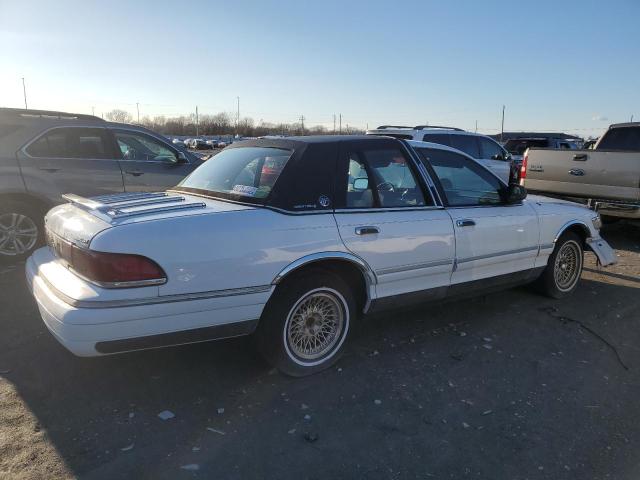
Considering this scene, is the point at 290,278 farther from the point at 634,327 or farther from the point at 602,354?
the point at 634,327

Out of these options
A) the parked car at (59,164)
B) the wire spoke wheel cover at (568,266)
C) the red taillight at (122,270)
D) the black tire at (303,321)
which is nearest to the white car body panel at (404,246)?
the black tire at (303,321)

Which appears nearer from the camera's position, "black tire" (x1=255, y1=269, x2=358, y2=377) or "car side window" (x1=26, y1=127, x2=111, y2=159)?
"black tire" (x1=255, y1=269, x2=358, y2=377)

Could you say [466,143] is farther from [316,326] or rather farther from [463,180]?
[316,326]

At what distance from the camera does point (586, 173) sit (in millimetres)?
8062

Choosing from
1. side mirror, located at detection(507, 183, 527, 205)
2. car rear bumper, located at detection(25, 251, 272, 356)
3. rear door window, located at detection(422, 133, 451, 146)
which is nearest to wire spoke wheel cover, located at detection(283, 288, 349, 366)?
car rear bumper, located at detection(25, 251, 272, 356)

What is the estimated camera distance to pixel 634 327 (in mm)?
4836

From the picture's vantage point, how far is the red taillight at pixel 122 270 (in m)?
2.95

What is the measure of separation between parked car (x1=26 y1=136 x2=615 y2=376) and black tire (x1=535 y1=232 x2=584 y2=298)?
1.68 ft

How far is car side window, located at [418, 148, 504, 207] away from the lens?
4543 mm

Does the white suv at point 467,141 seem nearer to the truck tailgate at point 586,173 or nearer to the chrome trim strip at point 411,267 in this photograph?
the truck tailgate at point 586,173

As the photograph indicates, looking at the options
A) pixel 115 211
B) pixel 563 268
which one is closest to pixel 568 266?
pixel 563 268

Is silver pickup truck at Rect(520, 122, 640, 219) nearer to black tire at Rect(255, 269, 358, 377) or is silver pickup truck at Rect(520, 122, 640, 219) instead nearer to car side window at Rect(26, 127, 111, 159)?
black tire at Rect(255, 269, 358, 377)

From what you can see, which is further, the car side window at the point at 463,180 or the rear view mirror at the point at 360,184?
the car side window at the point at 463,180

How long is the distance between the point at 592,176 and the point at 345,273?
5881 millimetres
